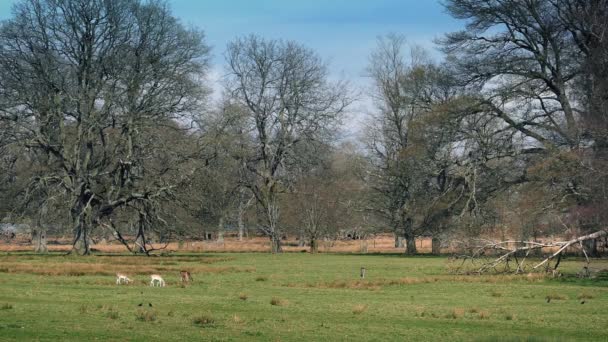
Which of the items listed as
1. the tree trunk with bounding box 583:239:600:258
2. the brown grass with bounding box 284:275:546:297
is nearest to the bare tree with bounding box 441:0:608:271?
the tree trunk with bounding box 583:239:600:258

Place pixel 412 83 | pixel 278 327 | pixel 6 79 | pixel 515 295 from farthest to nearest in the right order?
1. pixel 412 83
2. pixel 6 79
3. pixel 515 295
4. pixel 278 327

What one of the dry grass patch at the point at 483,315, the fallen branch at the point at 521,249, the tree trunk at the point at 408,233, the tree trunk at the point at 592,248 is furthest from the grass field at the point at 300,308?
the tree trunk at the point at 408,233

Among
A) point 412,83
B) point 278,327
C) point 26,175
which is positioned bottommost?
point 278,327

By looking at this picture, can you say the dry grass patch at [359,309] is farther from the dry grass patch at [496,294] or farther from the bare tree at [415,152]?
the bare tree at [415,152]

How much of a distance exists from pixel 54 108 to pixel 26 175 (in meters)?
5.99

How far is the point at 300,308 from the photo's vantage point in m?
20.4

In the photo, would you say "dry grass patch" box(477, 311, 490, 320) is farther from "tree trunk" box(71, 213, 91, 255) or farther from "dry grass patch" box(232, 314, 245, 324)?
"tree trunk" box(71, 213, 91, 255)

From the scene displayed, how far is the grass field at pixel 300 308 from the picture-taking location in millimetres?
15398

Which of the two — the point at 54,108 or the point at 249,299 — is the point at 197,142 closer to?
the point at 54,108

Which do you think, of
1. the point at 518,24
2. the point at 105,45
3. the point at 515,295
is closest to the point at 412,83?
the point at 518,24

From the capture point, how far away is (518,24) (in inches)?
2093

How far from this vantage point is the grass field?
15.4 m

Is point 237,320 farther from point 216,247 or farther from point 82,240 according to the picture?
point 216,247

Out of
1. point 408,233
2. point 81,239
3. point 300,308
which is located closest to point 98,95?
point 81,239
